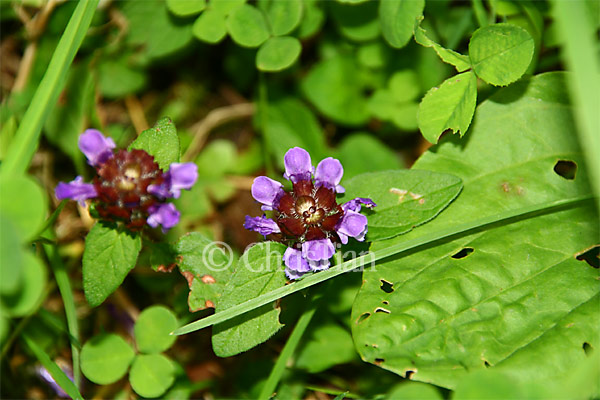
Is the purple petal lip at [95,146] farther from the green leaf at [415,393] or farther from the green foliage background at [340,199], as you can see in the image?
the green leaf at [415,393]

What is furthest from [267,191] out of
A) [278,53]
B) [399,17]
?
[399,17]

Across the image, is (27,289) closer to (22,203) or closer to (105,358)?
(22,203)

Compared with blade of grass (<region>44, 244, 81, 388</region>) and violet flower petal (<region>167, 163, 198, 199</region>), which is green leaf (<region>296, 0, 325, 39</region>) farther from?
blade of grass (<region>44, 244, 81, 388</region>)

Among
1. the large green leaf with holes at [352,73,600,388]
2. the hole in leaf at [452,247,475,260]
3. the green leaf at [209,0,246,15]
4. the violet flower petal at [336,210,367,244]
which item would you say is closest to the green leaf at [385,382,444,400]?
the large green leaf with holes at [352,73,600,388]

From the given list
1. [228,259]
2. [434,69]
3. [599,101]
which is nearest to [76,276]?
[228,259]

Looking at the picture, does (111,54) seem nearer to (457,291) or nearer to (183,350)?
(183,350)

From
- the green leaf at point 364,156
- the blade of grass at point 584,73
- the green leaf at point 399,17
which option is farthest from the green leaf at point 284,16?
the blade of grass at point 584,73
